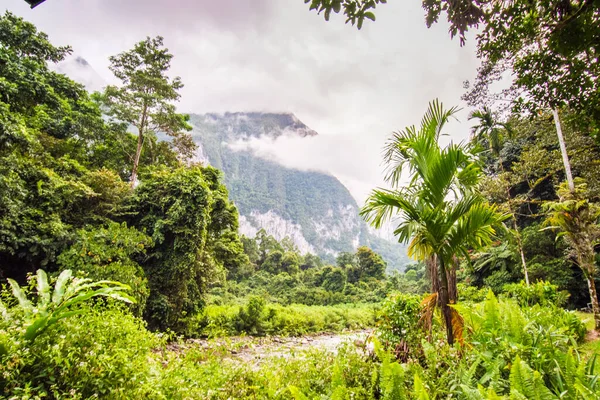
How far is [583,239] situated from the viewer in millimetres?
6129

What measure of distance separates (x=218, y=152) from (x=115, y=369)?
4874 inches

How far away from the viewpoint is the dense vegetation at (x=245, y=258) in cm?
205

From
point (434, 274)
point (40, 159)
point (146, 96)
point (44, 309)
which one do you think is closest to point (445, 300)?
point (434, 274)

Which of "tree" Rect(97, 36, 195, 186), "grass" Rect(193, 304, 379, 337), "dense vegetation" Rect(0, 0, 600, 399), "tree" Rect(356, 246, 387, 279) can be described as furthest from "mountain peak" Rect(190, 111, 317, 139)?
"grass" Rect(193, 304, 379, 337)

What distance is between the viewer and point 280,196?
120438 mm

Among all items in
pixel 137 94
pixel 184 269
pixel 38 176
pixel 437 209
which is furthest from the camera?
pixel 137 94

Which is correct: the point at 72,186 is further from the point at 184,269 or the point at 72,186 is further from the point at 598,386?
the point at 598,386

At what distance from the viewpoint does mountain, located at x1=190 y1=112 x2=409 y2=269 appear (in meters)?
105

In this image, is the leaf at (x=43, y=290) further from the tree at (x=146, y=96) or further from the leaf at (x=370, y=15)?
the tree at (x=146, y=96)

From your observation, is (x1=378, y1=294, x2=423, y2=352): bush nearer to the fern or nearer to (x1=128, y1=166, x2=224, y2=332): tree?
the fern

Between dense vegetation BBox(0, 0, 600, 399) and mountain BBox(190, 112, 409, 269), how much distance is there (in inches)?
3303

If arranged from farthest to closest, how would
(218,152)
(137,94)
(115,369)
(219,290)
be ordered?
(218,152)
(219,290)
(137,94)
(115,369)

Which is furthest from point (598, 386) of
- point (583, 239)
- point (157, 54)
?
point (157, 54)

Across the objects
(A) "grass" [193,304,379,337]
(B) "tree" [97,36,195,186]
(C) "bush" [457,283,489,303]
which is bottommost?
(A) "grass" [193,304,379,337]
